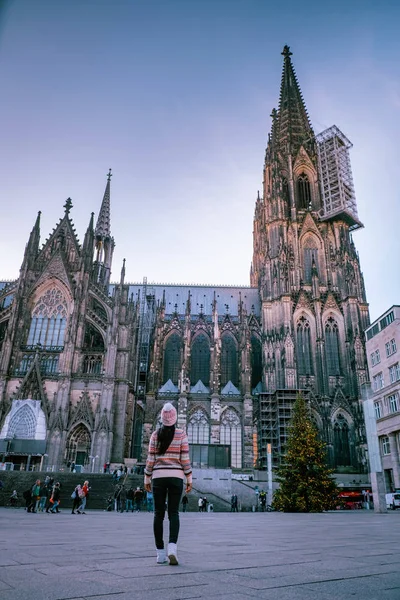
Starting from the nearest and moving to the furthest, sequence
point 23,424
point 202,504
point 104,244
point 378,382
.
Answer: point 202,504 < point 23,424 < point 378,382 < point 104,244

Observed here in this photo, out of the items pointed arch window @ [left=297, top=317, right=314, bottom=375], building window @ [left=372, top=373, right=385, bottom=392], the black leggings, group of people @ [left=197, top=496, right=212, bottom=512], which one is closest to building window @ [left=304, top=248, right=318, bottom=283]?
pointed arch window @ [left=297, top=317, right=314, bottom=375]

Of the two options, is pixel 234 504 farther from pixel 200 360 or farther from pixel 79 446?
pixel 200 360

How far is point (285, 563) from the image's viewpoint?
4.59 metres

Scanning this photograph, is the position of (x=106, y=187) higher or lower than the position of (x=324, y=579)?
higher

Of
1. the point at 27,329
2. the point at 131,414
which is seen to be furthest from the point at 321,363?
the point at 27,329

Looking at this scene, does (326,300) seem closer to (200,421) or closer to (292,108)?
(200,421)

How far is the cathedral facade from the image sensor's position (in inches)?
1421

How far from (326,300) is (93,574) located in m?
43.0

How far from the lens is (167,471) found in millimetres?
4949

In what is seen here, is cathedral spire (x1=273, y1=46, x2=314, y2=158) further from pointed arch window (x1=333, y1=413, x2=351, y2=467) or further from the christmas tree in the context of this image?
the christmas tree

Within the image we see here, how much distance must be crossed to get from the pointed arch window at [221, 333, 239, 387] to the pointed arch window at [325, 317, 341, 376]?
935cm

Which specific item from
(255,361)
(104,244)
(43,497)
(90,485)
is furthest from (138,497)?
(104,244)

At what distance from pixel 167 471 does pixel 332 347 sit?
1601 inches

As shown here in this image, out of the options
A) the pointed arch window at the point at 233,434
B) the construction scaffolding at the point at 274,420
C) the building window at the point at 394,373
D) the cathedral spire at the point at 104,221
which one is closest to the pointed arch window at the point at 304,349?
the construction scaffolding at the point at 274,420
